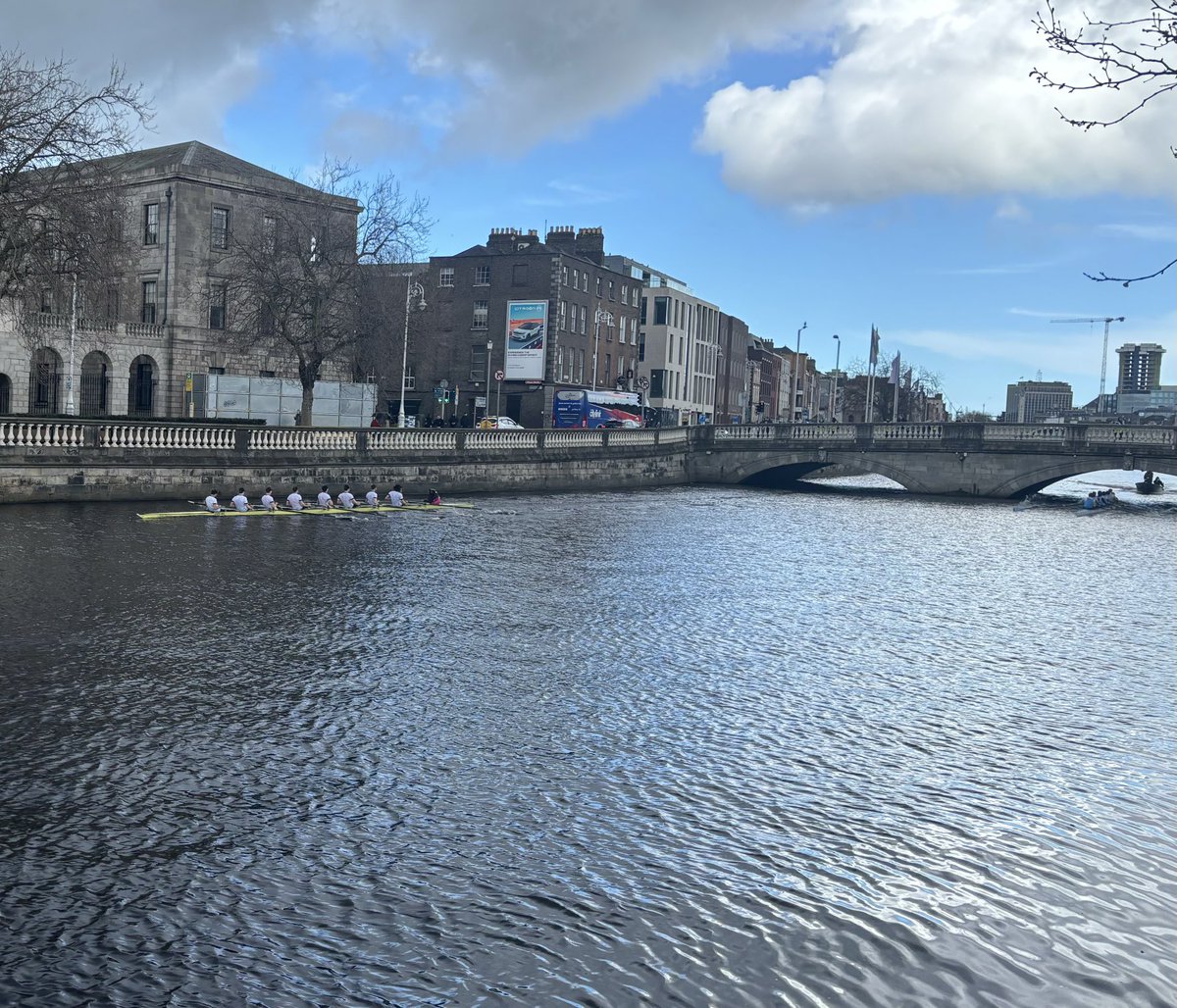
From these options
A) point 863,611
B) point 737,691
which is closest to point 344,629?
point 737,691

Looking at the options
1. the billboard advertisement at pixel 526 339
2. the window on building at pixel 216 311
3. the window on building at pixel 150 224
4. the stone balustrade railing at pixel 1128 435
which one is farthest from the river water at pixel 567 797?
the billboard advertisement at pixel 526 339

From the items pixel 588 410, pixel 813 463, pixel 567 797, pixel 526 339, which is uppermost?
pixel 526 339

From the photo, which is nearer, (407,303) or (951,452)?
(407,303)

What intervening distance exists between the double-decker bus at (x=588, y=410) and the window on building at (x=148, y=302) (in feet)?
82.3

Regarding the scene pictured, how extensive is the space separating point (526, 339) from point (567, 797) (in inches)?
2618

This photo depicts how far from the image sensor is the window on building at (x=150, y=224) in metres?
54.4

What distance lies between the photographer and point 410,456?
40469 mm

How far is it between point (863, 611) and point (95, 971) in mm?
15570

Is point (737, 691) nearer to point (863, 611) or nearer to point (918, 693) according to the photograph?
point (918, 693)

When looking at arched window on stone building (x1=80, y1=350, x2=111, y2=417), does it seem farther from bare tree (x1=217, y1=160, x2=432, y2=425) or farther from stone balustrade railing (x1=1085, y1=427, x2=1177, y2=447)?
stone balustrade railing (x1=1085, y1=427, x2=1177, y2=447)

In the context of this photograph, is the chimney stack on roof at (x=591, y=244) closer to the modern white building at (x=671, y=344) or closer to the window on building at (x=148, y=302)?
the modern white building at (x=671, y=344)

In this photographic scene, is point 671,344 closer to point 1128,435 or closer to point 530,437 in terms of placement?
point 1128,435

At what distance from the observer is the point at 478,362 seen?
249 feet

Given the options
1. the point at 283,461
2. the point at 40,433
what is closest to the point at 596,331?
the point at 283,461
